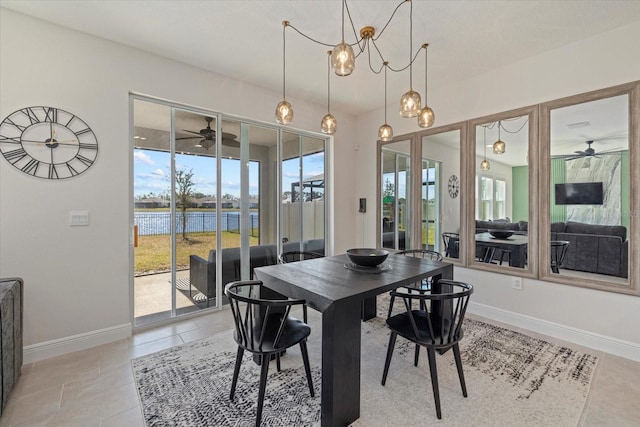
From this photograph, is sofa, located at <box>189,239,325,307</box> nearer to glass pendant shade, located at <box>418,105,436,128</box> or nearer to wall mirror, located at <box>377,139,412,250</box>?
wall mirror, located at <box>377,139,412,250</box>

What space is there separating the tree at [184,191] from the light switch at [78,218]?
835mm

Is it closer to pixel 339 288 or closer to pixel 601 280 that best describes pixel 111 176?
pixel 339 288

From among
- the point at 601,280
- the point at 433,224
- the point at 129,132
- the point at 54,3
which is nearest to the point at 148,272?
the point at 129,132

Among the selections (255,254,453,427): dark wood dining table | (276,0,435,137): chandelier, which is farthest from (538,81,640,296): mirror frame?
(255,254,453,427): dark wood dining table

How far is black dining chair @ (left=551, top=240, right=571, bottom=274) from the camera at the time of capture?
2961 mm

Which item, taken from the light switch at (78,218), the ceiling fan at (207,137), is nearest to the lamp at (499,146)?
the ceiling fan at (207,137)

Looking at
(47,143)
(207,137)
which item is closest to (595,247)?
(207,137)

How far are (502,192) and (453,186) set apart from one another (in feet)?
1.95

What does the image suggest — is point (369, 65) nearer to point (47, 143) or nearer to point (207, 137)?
point (207, 137)

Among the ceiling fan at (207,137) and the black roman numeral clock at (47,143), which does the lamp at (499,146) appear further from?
the black roman numeral clock at (47,143)

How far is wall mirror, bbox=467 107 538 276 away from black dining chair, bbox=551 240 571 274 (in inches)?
6.5

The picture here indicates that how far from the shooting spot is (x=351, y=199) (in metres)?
5.13

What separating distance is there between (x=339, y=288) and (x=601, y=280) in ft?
8.81

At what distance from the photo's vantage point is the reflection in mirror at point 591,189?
264cm
